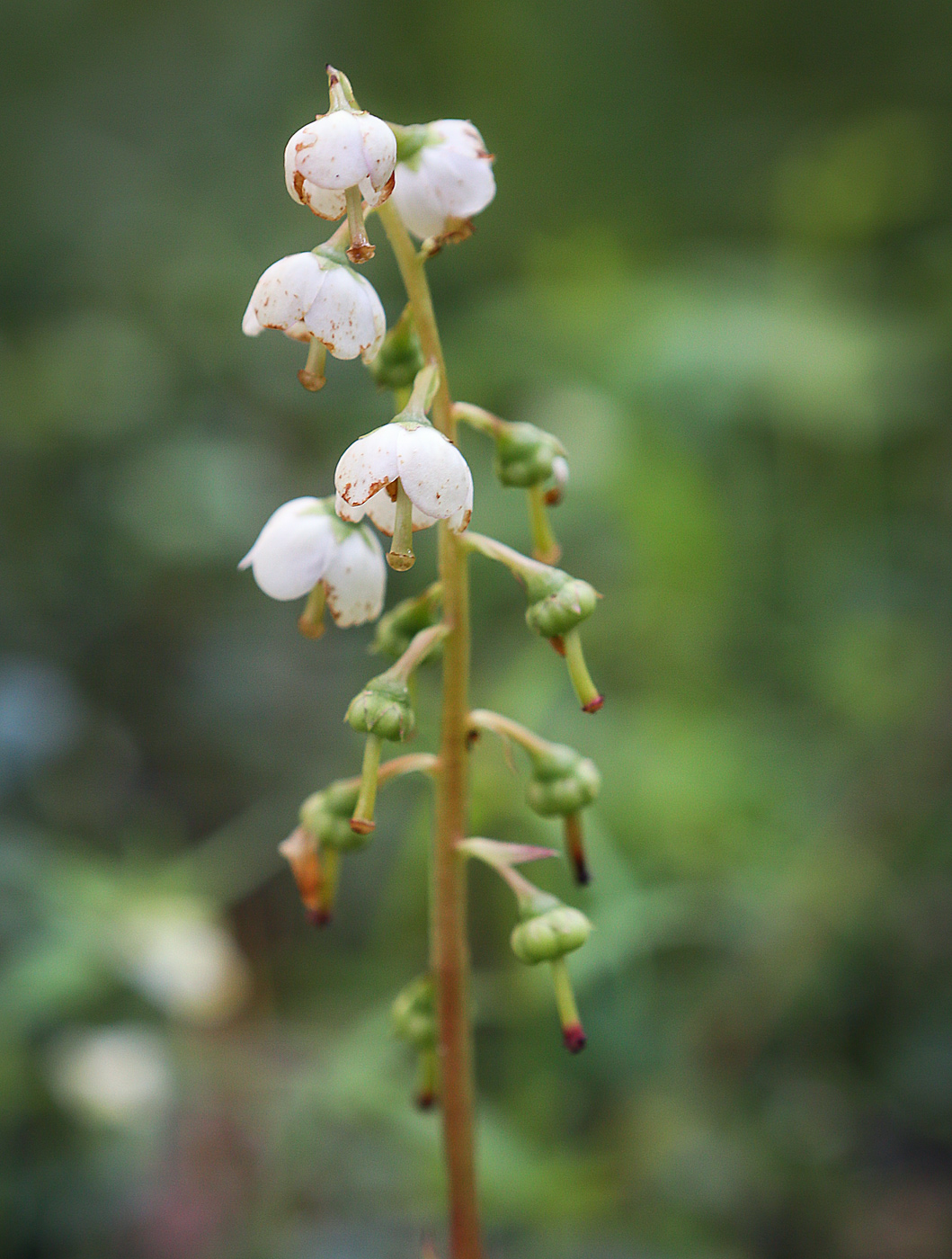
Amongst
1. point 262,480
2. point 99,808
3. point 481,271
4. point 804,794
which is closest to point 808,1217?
point 804,794

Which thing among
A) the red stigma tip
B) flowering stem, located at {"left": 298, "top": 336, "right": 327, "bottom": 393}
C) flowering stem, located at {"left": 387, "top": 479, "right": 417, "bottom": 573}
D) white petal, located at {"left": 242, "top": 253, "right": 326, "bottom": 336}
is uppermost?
white petal, located at {"left": 242, "top": 253, "right": 326, "bottom": 336}

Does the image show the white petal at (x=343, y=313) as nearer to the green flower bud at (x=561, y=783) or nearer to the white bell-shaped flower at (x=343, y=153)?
the white bell-shaped flower at (x=343, y=153)

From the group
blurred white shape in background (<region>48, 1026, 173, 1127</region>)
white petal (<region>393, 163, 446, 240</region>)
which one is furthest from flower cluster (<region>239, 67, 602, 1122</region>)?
blurred white shape in background (<region>48, 1026, 173, 1127</region>)

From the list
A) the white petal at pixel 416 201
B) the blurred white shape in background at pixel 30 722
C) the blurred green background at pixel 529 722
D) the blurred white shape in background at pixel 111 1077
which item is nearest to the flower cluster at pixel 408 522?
the white petal at pixel 416 201

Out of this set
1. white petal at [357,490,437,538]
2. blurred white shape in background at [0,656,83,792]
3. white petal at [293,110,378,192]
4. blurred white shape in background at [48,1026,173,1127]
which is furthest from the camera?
blurred white shape in background at [0,656,83,792]

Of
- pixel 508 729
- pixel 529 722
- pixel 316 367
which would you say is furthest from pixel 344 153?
pixel 529 722

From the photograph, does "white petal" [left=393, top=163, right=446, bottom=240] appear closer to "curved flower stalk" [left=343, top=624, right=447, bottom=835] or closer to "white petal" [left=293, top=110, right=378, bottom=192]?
"white petal" [left=293, top=110, right=378, bottom=192]

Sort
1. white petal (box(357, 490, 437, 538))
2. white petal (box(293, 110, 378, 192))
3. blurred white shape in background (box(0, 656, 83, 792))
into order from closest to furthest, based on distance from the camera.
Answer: white petal (box(293, 110, 378, 192)), white petal (box(357, 490, 437, 538)), blurred white shape in background (box(0, 656, 83, 792))

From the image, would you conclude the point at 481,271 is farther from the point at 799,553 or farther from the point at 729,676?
the point at 729,676
